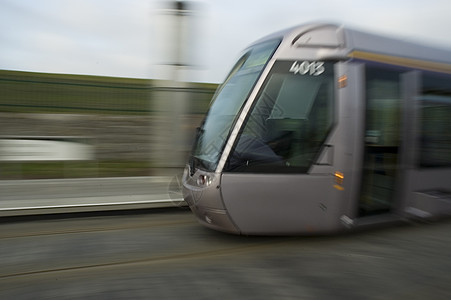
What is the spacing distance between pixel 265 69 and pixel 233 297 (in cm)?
259

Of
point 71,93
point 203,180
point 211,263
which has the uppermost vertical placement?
point 71,93

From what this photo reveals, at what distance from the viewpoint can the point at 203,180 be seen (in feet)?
15.0

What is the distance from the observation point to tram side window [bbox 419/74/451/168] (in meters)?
5.37

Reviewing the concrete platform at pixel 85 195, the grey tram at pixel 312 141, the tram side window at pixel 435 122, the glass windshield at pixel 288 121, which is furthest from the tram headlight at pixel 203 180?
the tram side window at pixel 435 122

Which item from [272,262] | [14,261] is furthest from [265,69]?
[14,261]

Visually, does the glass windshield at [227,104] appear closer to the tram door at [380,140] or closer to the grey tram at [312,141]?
the grey tram at [312,141]

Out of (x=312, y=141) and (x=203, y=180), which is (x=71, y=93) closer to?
(x=203, y=180)

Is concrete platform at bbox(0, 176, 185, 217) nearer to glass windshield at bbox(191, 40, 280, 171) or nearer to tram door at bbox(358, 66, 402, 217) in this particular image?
glass windshield at bbox(191, 40, 280, 171)

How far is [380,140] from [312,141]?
1.06 m

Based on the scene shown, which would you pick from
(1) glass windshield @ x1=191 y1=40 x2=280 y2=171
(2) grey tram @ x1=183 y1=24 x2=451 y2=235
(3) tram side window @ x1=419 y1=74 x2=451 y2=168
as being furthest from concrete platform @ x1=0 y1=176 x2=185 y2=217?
(3) tram side window @ x1=419 y1=74 x2=451 y2=168

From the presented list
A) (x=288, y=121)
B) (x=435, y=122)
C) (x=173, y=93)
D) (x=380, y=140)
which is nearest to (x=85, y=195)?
(x=173, y=93)

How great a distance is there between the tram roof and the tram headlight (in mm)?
1874

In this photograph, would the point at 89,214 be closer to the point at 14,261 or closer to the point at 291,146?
the point at 14,261

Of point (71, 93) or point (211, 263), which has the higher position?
point (71, 93)
